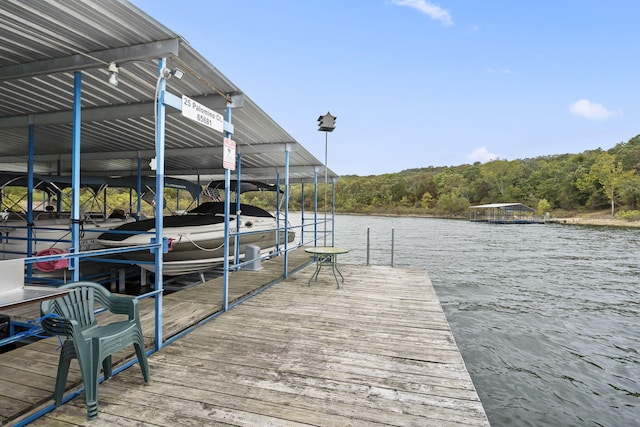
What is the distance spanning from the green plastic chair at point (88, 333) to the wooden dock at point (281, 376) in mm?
188

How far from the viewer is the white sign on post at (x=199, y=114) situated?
118 inches

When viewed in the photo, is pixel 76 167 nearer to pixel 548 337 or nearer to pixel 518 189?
pixel 548 337

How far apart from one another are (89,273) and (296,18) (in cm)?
2599

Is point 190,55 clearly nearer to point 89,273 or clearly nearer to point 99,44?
point 99,44

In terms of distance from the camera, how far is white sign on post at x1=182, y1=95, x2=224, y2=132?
300cm

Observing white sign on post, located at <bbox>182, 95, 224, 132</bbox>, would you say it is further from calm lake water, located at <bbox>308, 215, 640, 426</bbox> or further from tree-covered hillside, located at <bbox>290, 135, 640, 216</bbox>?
tree-covered hillside, located at <bbox>290, 135, 640, 216</bbox>

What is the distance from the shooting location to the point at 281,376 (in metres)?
2.50

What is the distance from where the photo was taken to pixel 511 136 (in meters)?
128

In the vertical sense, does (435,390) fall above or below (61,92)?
below

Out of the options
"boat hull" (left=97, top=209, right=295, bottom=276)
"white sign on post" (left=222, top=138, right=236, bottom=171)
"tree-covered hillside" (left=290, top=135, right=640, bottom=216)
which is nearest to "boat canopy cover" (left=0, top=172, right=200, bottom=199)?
"boat hull" (left=97, top=209, right=295, bottom=276)

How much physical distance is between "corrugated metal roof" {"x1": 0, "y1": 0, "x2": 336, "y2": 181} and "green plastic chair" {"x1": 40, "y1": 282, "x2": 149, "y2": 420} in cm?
193

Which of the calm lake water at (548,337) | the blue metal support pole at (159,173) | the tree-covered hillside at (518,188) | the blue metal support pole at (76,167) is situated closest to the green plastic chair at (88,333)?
the blue metal support pole at (159,173)

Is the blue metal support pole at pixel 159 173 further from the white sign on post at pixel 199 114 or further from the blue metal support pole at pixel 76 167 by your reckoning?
the blue metal support pole at pixel 76 167

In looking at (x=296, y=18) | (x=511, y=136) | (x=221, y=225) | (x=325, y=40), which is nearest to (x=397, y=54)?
(x=325, y=40)
